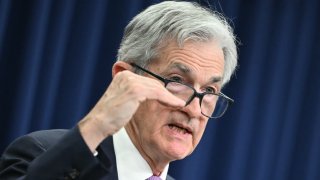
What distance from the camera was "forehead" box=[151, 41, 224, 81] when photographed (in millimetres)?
1375

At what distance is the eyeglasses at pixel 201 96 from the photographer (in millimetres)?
1309

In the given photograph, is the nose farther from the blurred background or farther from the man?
the blurred background

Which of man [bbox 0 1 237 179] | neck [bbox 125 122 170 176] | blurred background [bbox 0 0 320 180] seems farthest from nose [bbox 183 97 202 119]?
blurred background [bbox 0 0 320 180]

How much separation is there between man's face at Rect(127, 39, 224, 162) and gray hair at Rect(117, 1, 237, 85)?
0.02m

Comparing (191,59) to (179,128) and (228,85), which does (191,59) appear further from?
(228,85)

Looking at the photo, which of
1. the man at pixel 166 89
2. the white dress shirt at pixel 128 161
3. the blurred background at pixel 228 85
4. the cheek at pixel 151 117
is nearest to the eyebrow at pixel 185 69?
the man at pixel 166 89

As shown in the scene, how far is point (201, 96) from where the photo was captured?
1312 millimetres

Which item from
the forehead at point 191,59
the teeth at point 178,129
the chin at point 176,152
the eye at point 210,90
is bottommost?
the chin at point 176,152

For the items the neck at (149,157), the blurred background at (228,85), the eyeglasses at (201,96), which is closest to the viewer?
the eyeglasses at (201,96)

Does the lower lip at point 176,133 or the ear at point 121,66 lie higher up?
the ear at point 121,66

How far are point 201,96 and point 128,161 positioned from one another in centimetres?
26

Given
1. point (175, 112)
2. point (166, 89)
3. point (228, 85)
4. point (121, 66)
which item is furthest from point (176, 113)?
point (228, 85)

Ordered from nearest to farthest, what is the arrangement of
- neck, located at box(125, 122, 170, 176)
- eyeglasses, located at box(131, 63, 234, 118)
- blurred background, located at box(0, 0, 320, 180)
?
eyeglasses, located at box(131, 63, 234, 118) → neck, located at box(125, 122, 170, 176) → blurred background, located at box(0, 0, 320, 180)

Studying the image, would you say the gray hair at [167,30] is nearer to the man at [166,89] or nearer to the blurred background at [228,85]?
the man at [166,89]
